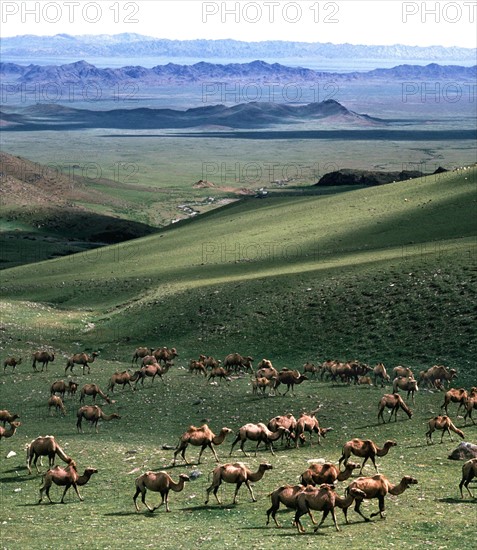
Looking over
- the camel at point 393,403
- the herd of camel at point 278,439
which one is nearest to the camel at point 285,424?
the herd of camel at point 278,439

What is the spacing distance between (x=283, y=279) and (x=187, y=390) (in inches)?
707

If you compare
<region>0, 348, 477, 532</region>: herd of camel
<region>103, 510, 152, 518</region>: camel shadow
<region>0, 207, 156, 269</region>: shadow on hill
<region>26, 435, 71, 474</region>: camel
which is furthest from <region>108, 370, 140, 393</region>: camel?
<region>0, 207, 156, 269</region>: shadow on hill

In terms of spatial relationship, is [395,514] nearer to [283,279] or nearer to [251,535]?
[251,535]

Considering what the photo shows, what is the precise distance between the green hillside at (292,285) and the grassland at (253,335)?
0.41 feet

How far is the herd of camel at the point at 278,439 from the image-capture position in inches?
707

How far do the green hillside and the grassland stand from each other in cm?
12

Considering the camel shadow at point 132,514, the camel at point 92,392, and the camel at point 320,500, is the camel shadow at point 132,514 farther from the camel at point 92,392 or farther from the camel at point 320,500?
the camel at point 92,392

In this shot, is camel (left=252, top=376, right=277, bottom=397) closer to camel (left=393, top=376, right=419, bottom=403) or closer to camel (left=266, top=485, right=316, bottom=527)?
camel (left=393, top=376, right=419, bottom=403)

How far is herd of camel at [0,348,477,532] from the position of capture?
1797 cm

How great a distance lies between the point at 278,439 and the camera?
24797 mm

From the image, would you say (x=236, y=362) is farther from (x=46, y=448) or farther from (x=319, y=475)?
(x=319, y=475)

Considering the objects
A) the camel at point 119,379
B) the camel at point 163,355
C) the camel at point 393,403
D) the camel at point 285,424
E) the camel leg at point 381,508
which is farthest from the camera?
the camel at point 163,355

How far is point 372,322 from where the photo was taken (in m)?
42.9

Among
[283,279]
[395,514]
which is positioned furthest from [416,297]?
[395,514]
